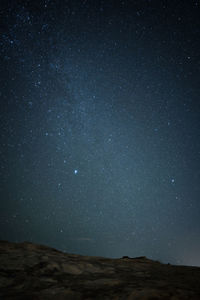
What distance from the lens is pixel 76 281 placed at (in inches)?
99.3

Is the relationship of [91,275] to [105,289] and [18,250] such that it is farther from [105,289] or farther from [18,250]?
[18,250]

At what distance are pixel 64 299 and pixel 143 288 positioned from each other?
0.90 meters

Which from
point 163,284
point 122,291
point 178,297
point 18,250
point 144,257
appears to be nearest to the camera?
point 178,297

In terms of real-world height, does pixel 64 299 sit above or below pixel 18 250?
below

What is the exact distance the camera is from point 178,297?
1908 millimetres

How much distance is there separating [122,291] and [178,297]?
0.60 m

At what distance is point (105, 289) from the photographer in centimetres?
223

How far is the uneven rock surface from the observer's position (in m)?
2.04

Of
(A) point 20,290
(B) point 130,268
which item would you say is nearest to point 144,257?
(B) point 130,268

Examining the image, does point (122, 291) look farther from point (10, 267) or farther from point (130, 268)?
point (10, 267)

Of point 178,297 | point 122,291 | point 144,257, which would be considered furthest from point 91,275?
point 144,257

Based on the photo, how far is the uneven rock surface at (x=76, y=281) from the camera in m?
2.04

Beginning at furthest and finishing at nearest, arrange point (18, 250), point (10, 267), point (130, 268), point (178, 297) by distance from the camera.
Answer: point (18, 250) → point (130, 268) → point (10, 267) → point (178, 297)

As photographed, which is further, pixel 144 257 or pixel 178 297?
pixel 144 257
